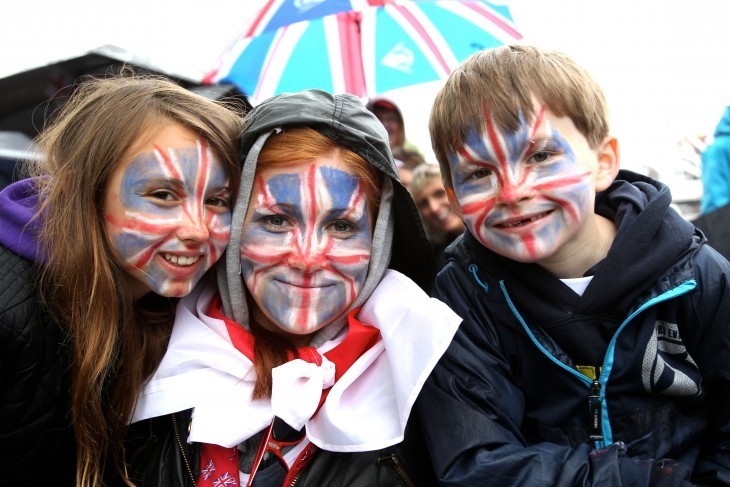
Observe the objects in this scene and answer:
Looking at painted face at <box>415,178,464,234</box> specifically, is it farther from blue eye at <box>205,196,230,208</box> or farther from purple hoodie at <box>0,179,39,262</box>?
purple hoodie at <box>0,179,39,262</box>

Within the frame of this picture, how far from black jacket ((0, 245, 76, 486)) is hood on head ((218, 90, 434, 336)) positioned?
51 cm

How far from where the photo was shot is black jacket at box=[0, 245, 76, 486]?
1751 mm

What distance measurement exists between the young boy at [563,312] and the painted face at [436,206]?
6.29ft

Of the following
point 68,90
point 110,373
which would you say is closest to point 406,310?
point 110,373

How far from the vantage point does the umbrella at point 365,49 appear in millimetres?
4074

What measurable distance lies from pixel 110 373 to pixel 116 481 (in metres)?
0.34

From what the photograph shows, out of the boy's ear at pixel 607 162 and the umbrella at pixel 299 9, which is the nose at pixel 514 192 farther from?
the umbrella at pixel 299 9

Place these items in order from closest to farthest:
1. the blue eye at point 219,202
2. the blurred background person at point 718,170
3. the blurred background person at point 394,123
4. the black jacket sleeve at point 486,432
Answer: the black jacket sleeve at point 486,432 → the blue eye at point 219,202 → the blurred background person at point 718,170 → the blurred background person at point 394,123

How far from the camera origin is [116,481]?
1989 millimetres

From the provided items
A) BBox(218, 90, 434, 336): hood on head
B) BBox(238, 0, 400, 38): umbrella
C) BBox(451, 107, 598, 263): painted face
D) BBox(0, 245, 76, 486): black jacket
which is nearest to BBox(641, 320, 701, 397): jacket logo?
BBox(451, 107, 598, 263): painted face

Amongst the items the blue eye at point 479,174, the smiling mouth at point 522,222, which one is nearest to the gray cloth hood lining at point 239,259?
the blue eye at point 479,174

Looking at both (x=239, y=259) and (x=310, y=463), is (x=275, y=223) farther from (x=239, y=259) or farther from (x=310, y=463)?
(x=310, y=463)

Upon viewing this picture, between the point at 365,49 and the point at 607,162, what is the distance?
8.09ft

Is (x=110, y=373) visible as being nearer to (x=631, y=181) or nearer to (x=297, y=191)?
(x=297, y=191)
